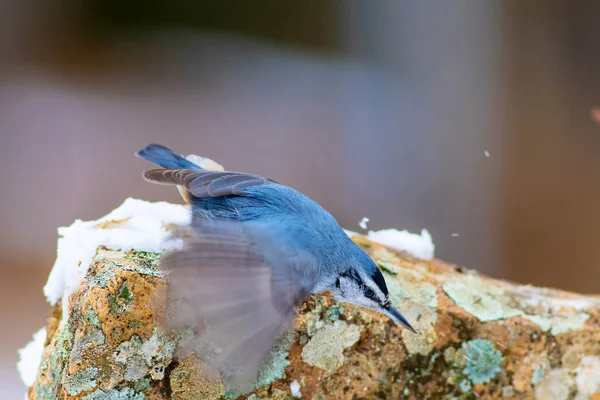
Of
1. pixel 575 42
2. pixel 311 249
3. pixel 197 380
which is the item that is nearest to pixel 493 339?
pixel 311 249

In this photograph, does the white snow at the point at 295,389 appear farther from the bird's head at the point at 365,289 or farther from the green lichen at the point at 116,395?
the green lichen at the point at 116,395

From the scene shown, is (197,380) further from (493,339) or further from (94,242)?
(493,339)

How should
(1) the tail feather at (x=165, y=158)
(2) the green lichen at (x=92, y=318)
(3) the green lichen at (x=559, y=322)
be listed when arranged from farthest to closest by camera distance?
(1) the tail feather at (x=165, y=158)
(3) the green lichen at (x=559, y=322)
(2) the green lichen at (x=92, y=318)

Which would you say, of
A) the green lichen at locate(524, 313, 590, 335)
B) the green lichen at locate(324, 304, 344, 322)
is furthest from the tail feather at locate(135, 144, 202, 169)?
the green lichen at locate(524, 313, 590, 335)

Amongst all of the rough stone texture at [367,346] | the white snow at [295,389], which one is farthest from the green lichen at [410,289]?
the white snow at [295,389]

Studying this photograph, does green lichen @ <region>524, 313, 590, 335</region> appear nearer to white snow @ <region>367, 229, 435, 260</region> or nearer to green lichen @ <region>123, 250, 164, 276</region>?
white snow @ <region>367, 229, 435, 260</region>
